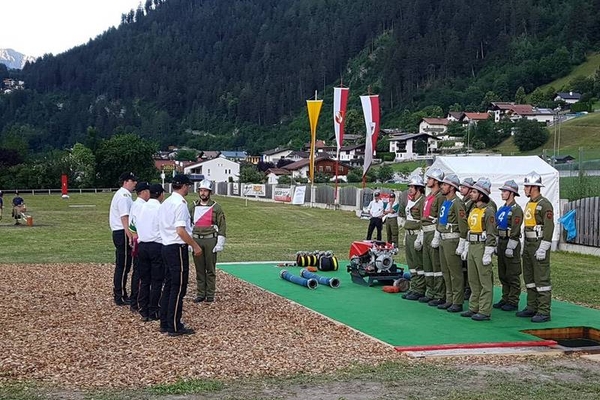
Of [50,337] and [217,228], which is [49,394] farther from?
Answer: [217,228]

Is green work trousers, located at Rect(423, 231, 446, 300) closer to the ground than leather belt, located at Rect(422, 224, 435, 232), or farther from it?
closer to the ground

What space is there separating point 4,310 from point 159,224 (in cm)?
344

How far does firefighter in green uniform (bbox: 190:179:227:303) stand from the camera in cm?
1295

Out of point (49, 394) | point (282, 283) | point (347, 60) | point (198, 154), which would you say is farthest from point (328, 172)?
point (49, 394)

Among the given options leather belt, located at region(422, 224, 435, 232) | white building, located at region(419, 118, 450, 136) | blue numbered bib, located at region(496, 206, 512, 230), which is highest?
white building, located at region(419, 118, 450, 136)

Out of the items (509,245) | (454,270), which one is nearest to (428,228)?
(454,270)

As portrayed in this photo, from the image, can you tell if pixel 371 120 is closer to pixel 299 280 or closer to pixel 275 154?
pixel 299 280

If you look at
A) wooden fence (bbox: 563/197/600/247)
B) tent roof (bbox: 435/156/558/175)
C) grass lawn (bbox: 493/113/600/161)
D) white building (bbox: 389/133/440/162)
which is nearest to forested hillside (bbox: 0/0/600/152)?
white building (bbox: 389/133/440/162)

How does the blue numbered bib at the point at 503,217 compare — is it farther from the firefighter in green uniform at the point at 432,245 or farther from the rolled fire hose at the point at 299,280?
the rolled fire hose at the point at 299,280

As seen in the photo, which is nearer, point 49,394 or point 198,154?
point 49,394

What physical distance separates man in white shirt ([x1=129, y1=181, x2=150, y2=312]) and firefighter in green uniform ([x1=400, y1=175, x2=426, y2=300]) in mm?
4796

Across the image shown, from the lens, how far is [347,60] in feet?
614

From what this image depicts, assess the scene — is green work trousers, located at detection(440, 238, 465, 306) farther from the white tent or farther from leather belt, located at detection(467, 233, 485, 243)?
the white tent

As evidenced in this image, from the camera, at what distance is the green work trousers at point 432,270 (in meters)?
12.7
